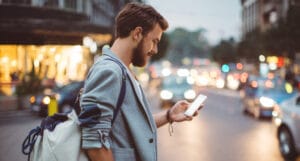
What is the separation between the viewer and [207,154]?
32.7ft

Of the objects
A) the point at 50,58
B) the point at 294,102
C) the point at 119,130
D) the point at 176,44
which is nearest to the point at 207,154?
the point at 294,102

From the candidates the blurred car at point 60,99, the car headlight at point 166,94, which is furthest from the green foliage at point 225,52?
the blurred car at point 60,99

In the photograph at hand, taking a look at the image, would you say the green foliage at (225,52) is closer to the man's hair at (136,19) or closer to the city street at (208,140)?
the city street at (208,140)

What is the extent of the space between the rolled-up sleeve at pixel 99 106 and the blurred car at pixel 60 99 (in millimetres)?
16203

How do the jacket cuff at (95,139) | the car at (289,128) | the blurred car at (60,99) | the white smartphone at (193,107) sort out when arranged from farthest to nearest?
the blurred car at (60,99) < the car at (289,128) < the white smartphone at (193,107) < the jacket cuff at (95,139)

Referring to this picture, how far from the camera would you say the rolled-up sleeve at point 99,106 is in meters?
2.18

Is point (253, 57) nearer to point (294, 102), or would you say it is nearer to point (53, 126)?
point (294, 102)

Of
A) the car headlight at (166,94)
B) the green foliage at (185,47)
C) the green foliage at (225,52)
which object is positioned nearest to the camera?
the car headlight at (166,94)

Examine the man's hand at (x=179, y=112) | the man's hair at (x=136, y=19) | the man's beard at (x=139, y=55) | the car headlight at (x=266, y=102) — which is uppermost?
the man's hair at (x=136, y=19)

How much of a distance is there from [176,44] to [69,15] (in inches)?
5326

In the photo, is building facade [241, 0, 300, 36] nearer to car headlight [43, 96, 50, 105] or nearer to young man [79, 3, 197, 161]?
car headlight [43, 96, 50, 105]

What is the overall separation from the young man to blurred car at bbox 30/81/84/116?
16024 mm

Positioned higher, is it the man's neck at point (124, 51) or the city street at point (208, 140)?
the man's neck at point (124, 51)

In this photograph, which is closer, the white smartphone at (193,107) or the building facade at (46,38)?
the white smartphone at (193,107)
